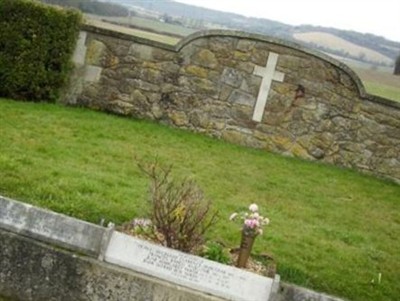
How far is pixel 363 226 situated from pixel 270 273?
2673 millimetres

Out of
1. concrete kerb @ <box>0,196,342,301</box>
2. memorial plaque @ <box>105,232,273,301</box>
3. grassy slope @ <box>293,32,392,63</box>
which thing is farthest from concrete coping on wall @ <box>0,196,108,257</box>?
grassy slope @ <box>293,32,392,63</box>

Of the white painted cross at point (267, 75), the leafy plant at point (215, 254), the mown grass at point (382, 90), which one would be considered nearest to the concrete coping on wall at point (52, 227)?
the leafy plant at point (215, 254)

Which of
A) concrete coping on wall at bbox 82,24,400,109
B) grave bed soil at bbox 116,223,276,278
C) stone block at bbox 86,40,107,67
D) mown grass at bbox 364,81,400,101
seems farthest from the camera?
mown grass at bbox 364,81,400,101

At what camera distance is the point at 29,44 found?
9.39m

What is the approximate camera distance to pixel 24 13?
938 centimetres

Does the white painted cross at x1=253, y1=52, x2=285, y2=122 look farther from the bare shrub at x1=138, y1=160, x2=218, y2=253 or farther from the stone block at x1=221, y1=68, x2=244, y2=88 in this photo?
the bare shrub at x1=138, y1=160, x2=218, y2=253

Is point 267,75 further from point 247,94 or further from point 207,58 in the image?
point 207,58

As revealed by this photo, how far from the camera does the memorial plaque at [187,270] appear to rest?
4160mm

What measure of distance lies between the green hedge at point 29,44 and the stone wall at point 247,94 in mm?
538

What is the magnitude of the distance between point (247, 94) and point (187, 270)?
238 inches

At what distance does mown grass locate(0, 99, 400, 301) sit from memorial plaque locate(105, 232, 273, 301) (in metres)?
1.01

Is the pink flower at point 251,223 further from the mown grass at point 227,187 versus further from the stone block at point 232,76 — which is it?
the stone block at point 232,76

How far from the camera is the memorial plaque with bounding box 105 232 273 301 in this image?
13.6 feet

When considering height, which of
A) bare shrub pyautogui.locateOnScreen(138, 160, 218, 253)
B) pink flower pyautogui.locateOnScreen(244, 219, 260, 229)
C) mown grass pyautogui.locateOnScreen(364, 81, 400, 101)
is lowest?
bare shrub pyautogui.locateOnScreen(138, 160, 218, 253)
